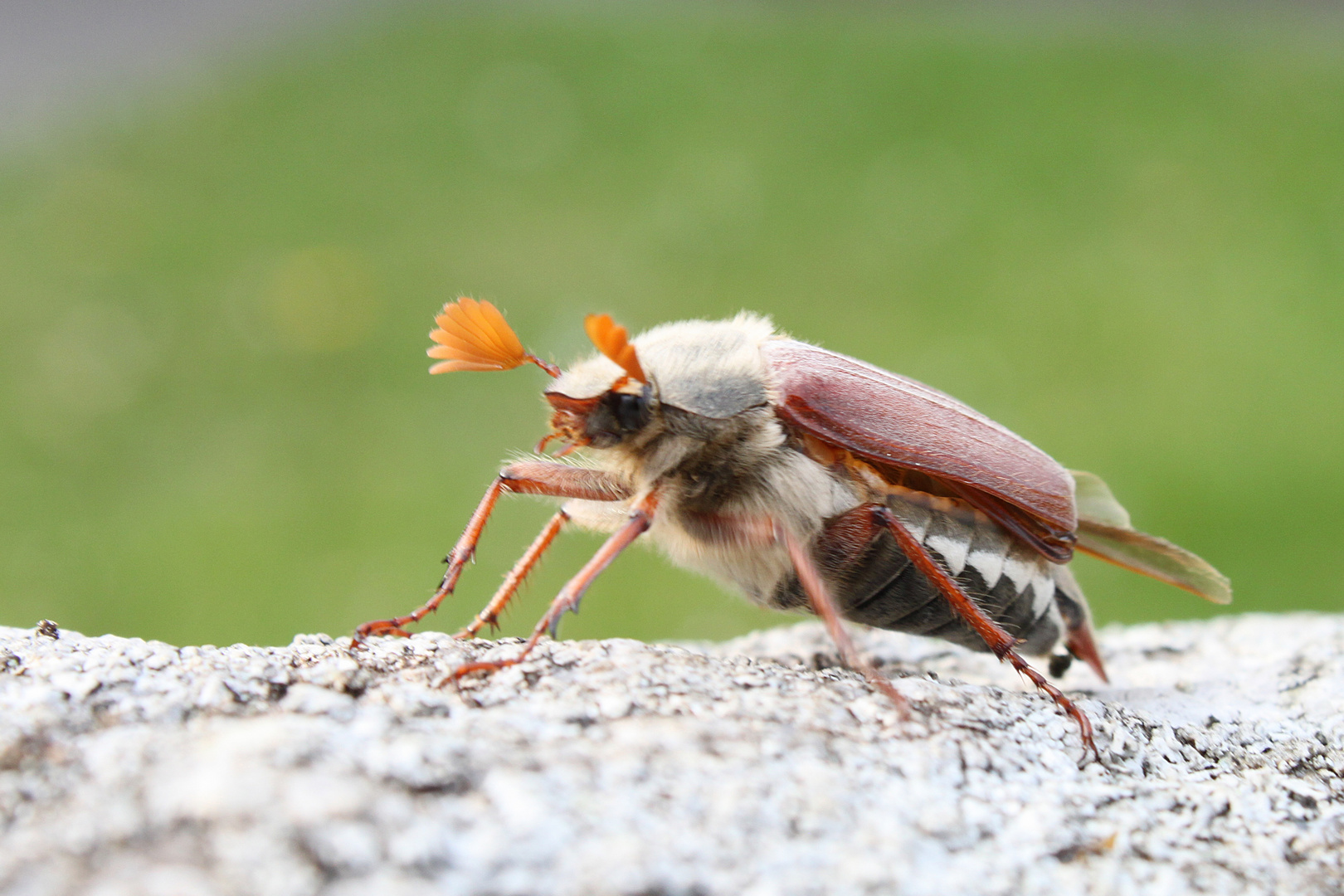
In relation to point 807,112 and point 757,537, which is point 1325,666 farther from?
point 807,112

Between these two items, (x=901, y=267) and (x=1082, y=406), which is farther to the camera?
(x=901, y=267)

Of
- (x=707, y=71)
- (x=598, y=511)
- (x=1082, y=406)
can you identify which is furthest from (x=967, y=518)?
(x=707, y=71)

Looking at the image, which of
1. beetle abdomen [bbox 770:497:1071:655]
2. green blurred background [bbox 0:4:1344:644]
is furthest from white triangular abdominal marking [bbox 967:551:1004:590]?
green blurred background [bbox 0:4:1344:644]

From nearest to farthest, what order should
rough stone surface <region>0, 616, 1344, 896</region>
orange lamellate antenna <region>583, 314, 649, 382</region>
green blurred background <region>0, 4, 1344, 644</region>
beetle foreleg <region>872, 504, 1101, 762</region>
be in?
rough stone surface <region>0, 616, 1344, 896</region>, orange lamellate antenna <region>583, 314, 649, 382</region>, beetle foreleg <region>872, 504, 1101, 762</region>, green blurred background <region>0, 4, 1344, 644</region>

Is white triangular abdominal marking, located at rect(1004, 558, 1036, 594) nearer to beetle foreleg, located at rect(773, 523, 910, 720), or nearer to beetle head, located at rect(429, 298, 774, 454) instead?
beetle foreleg, located at rect(773, 523, 910, 720)

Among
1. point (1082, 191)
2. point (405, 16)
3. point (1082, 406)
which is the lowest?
point (1082, 406)

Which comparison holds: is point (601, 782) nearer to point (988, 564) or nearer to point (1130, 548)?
point (988, 564)

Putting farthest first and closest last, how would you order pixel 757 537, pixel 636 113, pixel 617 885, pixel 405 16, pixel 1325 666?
pixel 405 16, pixel 636 113, pixel 1325 666, pixel 757 537, pixel 617 885

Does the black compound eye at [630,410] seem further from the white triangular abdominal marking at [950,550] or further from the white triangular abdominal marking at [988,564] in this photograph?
the white triangular abdominal marking at [988,564]
